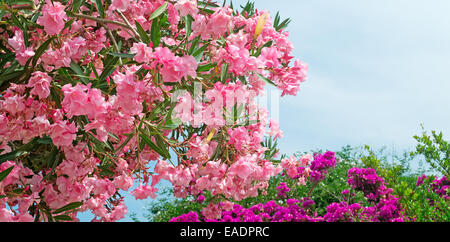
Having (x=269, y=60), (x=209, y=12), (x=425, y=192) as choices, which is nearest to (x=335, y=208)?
(x=425, y=192)

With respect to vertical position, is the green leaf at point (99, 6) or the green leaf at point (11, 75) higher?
the green leaf at point (99, 6)

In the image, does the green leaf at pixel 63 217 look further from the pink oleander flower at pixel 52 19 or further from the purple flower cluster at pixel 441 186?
the purple flower cluster at pixel 441 186

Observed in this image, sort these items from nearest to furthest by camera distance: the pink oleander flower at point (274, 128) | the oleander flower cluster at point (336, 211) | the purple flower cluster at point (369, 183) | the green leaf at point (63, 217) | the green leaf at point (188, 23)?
the green leaf at point (188, 23) → the green leaf at point (63, 217) → the pink oleander flower at point (274, 128) → the oleander flower cluster at point (336, 211) → the purple flower cluster at point (369, 183)

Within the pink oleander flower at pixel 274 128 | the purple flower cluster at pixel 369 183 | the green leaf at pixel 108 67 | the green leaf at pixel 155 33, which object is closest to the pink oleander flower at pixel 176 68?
the green leaf at pixel 155 33

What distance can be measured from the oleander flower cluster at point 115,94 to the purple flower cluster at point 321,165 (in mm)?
2784

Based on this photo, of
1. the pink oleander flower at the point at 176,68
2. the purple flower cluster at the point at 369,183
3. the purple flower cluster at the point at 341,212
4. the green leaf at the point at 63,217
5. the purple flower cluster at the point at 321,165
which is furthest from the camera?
the purple flower cluster at the point at 321,165

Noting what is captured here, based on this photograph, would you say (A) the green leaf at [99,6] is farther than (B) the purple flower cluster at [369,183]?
No

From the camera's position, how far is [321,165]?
17.3 feet

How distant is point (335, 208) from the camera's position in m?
4.14

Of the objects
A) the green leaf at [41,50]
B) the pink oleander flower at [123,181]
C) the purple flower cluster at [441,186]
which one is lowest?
the purple flower cluster at [441,186]

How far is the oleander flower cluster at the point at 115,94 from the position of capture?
6.00ft

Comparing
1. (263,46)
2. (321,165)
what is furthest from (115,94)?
(321,165)

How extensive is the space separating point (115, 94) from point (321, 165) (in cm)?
369
